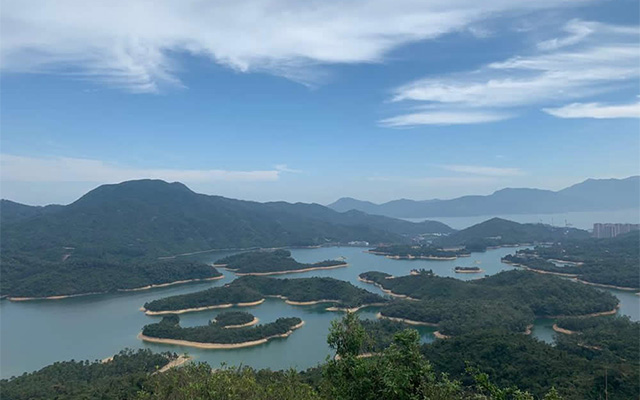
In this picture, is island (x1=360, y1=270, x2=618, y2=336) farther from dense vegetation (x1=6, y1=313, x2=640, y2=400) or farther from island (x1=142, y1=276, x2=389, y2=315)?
island (x1=142, y1=276, x2=389, y2=315)

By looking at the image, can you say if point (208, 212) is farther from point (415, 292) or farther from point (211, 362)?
point (211, 362)

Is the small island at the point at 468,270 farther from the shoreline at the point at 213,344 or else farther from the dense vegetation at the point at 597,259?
the shoreline at the point at 213,344

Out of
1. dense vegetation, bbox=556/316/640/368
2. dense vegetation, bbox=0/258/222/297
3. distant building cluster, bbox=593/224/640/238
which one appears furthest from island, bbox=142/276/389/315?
distant building cluster, bbox=593/224/640/238

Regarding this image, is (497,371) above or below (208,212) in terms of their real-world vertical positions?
below

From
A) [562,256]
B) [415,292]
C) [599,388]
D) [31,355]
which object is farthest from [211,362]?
[562,256]

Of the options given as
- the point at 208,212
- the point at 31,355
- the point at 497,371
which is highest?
the point at 208,212

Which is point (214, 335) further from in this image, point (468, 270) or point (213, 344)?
point (468, 270)

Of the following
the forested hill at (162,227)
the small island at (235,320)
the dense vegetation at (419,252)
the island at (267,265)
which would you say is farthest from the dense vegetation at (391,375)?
the forested hill at (162,227)
